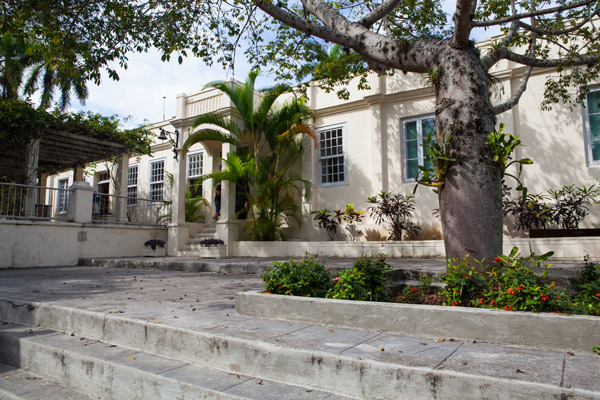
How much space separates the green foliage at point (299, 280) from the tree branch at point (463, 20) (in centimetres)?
280

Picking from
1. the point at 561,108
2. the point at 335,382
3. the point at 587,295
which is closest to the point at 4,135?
the point at 335,382

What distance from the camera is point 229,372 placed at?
3.02 meters

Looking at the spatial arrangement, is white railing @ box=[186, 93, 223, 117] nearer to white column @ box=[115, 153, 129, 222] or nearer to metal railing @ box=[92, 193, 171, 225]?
white column @ box=[115, 153, 129, 222]

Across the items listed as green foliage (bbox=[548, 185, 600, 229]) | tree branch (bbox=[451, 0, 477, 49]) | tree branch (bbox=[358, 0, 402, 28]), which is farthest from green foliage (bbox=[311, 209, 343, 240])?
tree branch (bbox=[451, 0, 477, 49])

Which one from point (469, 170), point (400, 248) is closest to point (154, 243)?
point (400, 248)

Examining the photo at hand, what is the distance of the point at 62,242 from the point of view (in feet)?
36.3

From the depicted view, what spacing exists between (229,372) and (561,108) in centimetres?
1020

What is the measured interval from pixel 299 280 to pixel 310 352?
1.51 metres

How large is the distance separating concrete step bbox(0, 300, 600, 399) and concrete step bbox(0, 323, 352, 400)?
92 mm

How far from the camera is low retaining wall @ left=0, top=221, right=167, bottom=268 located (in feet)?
33.2

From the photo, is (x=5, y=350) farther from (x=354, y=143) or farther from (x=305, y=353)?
(x=354, y=143)

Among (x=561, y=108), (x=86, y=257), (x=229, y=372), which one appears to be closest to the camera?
(x=229, y=372)

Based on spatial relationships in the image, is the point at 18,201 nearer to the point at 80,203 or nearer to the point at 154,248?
the point at 80,203

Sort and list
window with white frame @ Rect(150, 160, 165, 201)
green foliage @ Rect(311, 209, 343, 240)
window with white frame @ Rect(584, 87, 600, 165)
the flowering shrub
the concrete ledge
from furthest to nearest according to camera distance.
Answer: window with white frame @ Rect(150, 160, 165, 201) < the flowering shrub < green foliage @ Rect(311, 209, 343, 240) < window with white frame @ Rect(584, 87, 600, 165) < the concrete ledge
